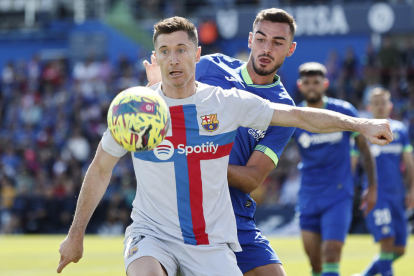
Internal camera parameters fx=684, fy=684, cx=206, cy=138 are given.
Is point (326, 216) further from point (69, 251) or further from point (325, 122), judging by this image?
point (69, 251)

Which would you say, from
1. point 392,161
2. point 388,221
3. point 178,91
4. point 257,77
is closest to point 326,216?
point 388,221

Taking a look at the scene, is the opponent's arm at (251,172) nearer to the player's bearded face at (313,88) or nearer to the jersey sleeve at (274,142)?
the jersey sleeve at (274,142)

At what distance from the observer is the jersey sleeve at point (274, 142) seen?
555 centimetres

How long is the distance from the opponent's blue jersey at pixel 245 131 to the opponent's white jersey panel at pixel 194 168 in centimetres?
77

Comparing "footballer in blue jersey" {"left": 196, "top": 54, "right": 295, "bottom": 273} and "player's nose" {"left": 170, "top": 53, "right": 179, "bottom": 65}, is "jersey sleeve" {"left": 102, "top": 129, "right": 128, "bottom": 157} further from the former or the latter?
"footballer in blue jersey" {"left": 196, "top": 54, "right": 295, "bottom": 273}

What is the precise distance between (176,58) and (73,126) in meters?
18.5

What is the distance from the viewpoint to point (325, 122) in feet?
14.9

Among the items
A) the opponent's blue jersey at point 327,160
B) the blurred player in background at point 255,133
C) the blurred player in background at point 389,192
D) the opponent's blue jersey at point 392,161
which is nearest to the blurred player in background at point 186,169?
the blurred player in background at point 255,133

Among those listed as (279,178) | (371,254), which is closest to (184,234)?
(371,254)

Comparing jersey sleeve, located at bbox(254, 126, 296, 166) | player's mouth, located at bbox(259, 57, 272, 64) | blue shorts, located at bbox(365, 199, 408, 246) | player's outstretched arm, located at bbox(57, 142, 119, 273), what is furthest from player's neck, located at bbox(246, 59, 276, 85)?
blue shorts, located at bbox(365, 199, 408, 246)

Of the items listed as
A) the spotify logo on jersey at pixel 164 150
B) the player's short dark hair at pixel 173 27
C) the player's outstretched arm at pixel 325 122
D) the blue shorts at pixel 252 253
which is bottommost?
the blue shorts at pixel 252 253

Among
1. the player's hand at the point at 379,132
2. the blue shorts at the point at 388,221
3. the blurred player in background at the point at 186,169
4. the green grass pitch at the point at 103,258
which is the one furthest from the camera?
the green grass pitch at the point at 103,258

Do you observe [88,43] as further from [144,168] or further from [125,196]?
[144,168]

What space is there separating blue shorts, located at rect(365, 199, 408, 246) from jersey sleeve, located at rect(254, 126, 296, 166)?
181 inches
